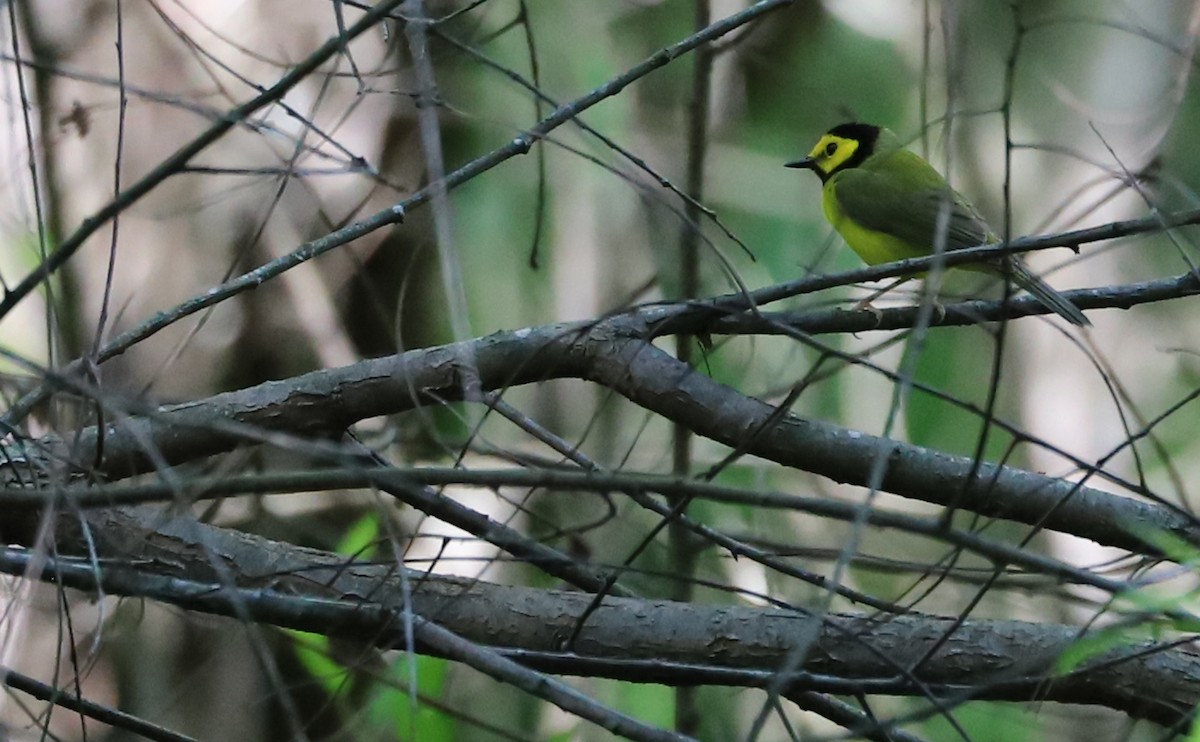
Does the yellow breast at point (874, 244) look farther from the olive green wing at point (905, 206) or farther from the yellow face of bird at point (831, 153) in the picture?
the yellow face of bird at point (831, 153)

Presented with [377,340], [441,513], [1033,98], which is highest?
[1033,98]

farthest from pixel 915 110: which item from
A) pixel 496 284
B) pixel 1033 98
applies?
pixel 496 284

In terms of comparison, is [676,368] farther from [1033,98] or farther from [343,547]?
[1033,98]

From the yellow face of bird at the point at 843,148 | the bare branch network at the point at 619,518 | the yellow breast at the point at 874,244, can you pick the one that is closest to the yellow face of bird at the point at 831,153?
the yellow face of bird at the point at 843,148

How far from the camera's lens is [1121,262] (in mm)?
6406

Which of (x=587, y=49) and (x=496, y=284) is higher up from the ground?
(x=587, y=49)

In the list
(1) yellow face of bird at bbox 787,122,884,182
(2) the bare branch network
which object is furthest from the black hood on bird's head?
(2) the bare branch network

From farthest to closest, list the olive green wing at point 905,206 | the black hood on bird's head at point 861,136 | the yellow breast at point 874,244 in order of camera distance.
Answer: the black hood on bird's head at point 861,136, the yellow breast at point 874,244, the olive green wing at point 905,206

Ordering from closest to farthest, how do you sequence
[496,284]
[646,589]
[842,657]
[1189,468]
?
[842,657] → [646,589] → [496,284] → [1189,468]

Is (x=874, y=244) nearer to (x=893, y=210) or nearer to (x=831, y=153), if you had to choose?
(x=893, y=210)

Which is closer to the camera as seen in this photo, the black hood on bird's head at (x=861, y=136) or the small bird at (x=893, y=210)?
the small bird at (x=893, y=210)

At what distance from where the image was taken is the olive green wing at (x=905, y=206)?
171 inches

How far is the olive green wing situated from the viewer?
4.35m

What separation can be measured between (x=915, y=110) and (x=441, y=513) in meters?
4.37
